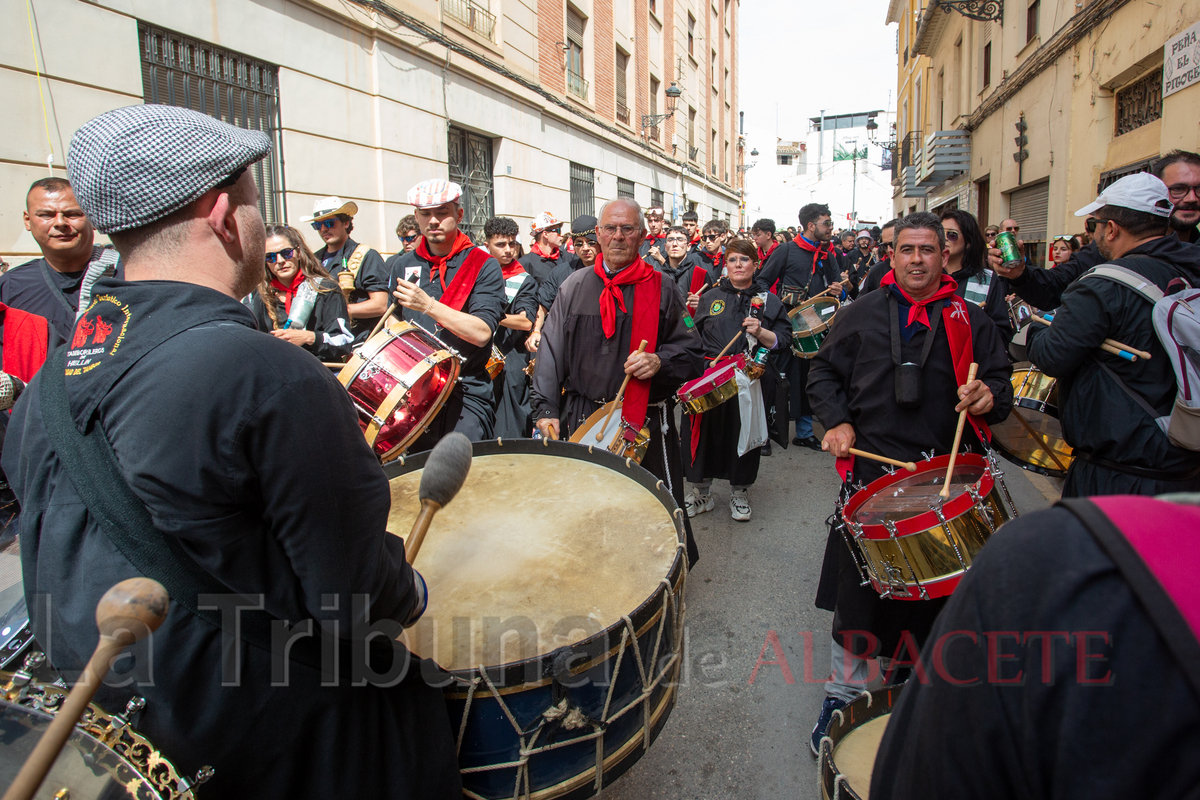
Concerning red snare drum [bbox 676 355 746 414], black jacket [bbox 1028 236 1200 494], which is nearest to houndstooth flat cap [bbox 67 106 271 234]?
black jacket [bbox 1028 236 1200 494]

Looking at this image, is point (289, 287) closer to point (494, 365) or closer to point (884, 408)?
point (494, 365)

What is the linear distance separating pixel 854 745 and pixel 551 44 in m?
14.2

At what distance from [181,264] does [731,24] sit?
36099 mm

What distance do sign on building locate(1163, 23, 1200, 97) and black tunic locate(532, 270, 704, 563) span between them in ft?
21.3

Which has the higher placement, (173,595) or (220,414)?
(220,414)

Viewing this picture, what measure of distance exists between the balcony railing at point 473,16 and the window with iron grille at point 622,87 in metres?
7.24

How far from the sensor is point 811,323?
18.2 ft

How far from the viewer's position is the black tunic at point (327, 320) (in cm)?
390

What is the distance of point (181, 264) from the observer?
1.17 m

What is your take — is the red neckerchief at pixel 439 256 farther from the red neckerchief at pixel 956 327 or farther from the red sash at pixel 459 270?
the red neckerchief at pixel 956 327

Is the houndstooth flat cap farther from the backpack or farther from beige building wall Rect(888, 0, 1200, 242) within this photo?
beige building wall Rect(888, 0, 1200, 242)

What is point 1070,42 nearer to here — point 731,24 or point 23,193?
point 23,193

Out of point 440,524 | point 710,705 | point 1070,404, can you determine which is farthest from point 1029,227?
point 440,524

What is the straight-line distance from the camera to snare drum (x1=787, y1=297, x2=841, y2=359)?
5.45 m
